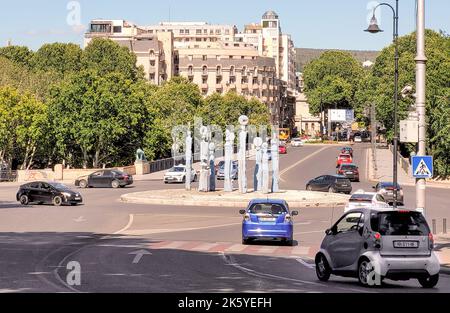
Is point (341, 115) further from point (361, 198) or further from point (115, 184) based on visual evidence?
point (361, 198)

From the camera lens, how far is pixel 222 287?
1766cm

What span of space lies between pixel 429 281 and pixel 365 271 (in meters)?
1.35

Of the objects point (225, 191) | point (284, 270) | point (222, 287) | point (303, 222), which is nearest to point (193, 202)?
point (225, 191)

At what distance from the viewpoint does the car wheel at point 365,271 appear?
1842cm

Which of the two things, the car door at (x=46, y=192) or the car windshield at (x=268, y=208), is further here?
the car door at (x=46, y=192)

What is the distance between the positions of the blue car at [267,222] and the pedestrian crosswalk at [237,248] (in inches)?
16.7

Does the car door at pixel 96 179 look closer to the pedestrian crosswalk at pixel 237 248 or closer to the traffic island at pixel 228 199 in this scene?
the traffic island at pixel 228 199

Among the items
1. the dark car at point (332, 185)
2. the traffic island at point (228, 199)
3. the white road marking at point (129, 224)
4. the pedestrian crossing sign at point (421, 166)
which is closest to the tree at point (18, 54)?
the dark car at point (332, 185)

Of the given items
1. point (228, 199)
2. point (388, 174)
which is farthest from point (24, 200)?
point (388, 174)

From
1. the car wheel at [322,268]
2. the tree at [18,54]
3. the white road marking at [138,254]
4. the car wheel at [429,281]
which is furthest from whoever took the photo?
the tree at [18,54]

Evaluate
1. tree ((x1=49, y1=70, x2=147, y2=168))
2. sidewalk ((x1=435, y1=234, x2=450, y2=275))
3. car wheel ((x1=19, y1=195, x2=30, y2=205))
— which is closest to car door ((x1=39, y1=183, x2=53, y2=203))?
car wheel ((x1=19, y1=195, x2=30, y2=205))

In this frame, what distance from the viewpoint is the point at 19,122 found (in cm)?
8881

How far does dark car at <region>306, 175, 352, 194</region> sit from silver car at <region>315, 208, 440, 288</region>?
140 feet
